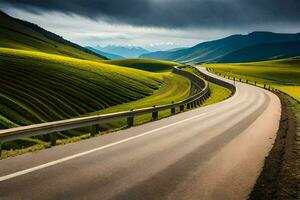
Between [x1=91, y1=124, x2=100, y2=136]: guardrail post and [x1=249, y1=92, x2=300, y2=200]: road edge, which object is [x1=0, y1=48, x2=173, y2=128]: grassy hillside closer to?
[x1=91, y1=124, x2=100, y2=136]: guardrail post

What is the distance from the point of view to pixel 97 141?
13133 millimetres

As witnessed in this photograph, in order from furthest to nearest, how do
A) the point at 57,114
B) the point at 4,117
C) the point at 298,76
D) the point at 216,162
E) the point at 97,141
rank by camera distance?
the point at 298,76 → the point at 57,114 → the point at 4,117 → the point at 97,141 → the point at 216,162

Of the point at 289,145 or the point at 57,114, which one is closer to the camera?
the point at 289,145

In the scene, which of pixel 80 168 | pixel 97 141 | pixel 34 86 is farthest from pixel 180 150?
pixel 34 86

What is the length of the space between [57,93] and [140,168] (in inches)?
1176

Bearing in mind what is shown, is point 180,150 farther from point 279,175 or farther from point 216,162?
point 279,175

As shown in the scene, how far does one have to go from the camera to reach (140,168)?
9.31 meters

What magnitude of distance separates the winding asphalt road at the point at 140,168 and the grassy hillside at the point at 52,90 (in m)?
14.6

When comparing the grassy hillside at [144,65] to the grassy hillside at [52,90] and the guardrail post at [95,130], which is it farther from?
the guardrail post at [95,130]

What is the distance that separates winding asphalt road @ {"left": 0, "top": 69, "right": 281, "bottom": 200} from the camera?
24.0ft

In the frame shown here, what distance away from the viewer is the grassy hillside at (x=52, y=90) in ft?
96.3

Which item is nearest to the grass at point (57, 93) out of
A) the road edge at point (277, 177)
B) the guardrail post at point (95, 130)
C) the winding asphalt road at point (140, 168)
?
the guardrail post at point (95, 130)

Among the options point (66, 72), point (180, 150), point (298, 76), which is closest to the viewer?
point (180, 150)

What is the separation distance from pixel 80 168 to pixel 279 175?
190 inches
